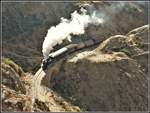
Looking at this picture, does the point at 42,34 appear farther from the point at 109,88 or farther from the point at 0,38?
the point at 109,88

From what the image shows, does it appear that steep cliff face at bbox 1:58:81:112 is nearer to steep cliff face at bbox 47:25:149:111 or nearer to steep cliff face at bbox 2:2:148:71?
steep cliff face at bbox 47:25:149:111

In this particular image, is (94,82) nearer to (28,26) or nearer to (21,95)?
(21,95)

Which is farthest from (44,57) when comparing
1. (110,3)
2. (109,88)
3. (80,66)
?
(110,3)

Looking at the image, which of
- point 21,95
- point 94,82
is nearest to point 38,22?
point 94,82

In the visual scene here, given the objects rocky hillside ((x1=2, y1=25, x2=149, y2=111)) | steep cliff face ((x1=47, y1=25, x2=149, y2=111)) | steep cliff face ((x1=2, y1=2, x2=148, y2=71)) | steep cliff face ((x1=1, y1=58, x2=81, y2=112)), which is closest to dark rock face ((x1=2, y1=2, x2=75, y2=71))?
steep cliff face ((x1=2, y1=2, x2=148, y2=71))

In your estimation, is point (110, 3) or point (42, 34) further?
point (110, 3)
